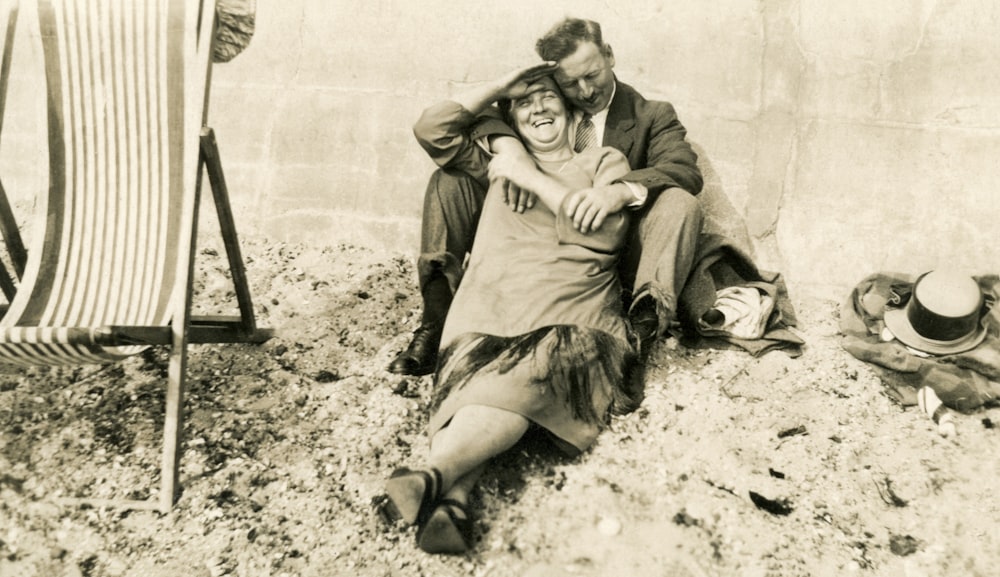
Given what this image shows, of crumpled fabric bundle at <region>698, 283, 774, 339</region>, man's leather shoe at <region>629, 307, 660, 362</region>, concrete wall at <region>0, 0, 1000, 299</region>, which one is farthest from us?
concrete wall at <region>0, 0, 1000, 299</region>

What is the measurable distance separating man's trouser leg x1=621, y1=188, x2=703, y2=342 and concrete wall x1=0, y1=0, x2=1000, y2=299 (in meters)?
0.99

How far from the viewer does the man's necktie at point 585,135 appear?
367 centimetres

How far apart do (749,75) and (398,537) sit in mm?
3056

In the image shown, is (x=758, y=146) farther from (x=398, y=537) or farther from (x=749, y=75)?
(x=398, y=537)

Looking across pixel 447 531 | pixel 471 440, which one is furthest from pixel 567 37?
pixel 447 531

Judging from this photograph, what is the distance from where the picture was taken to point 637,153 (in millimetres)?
3707

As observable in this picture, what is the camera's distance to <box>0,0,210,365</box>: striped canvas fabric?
3.19m

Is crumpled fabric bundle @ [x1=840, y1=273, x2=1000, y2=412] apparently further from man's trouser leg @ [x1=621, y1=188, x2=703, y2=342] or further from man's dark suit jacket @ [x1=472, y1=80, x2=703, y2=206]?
man's dark suit jacket @ [x1=472, y1=80, x2=703, y2=206]

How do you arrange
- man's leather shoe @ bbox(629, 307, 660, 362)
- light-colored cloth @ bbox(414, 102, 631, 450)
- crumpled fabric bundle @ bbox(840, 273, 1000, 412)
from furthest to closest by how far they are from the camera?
crumpled fabric bundle @ bbox(840, 273, 1000, 412) → man's leather shoe @ bbox(629, 307, 660, 362) → light-colored cloth @ bbox(414, 102, 631, 450)

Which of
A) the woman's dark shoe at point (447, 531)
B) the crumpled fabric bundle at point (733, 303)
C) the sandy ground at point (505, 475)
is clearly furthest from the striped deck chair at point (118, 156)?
the crumpled fabric bundle at point (733, 303)

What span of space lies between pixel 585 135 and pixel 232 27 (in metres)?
1.56

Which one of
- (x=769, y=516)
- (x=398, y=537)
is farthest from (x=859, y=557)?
(x=398, y=537)

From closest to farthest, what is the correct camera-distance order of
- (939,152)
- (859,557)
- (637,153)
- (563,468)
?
(859,557)
(563,468)
(637,153)
(939,152)

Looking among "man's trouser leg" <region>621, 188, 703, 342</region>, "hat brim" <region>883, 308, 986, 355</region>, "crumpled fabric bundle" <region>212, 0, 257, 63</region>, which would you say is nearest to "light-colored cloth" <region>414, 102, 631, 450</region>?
"man's trouser leg" <region>621, 188, 703, 342</region>
